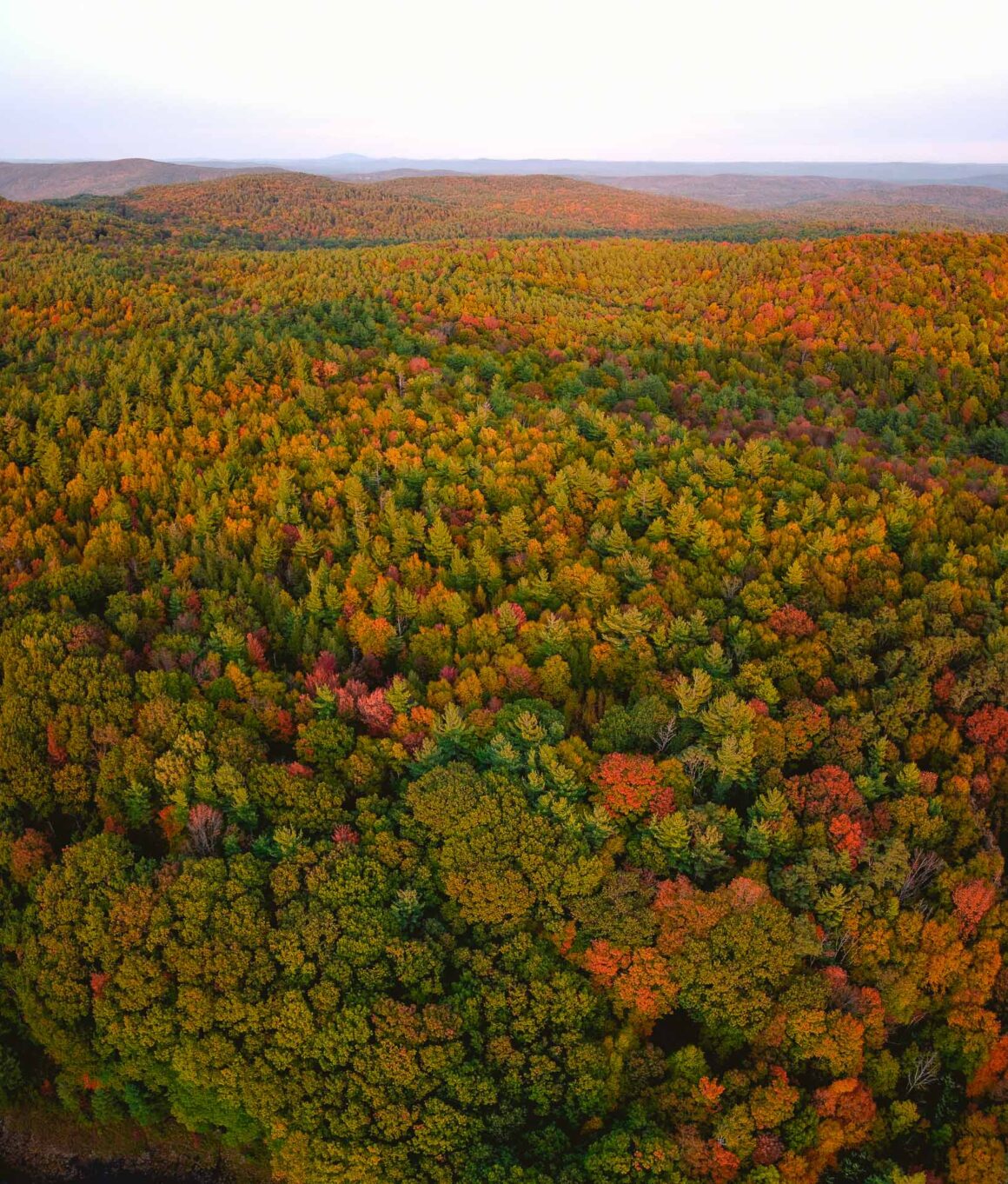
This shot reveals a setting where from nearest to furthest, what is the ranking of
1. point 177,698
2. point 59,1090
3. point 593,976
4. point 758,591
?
point 593,976 < point 59,1090 < point 177,698 < point 758,591

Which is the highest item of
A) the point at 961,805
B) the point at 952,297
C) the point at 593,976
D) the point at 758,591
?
the point at 952,297

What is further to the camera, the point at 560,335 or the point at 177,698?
the point at 560,335

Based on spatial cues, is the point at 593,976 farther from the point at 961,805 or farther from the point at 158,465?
the point at 158,465

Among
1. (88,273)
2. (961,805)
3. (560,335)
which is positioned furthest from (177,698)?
(88,273)

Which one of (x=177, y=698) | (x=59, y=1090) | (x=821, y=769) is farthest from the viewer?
(x=177, y=698)

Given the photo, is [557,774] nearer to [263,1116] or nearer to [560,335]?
[263,1116]

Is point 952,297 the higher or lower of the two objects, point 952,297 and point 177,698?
the higher
